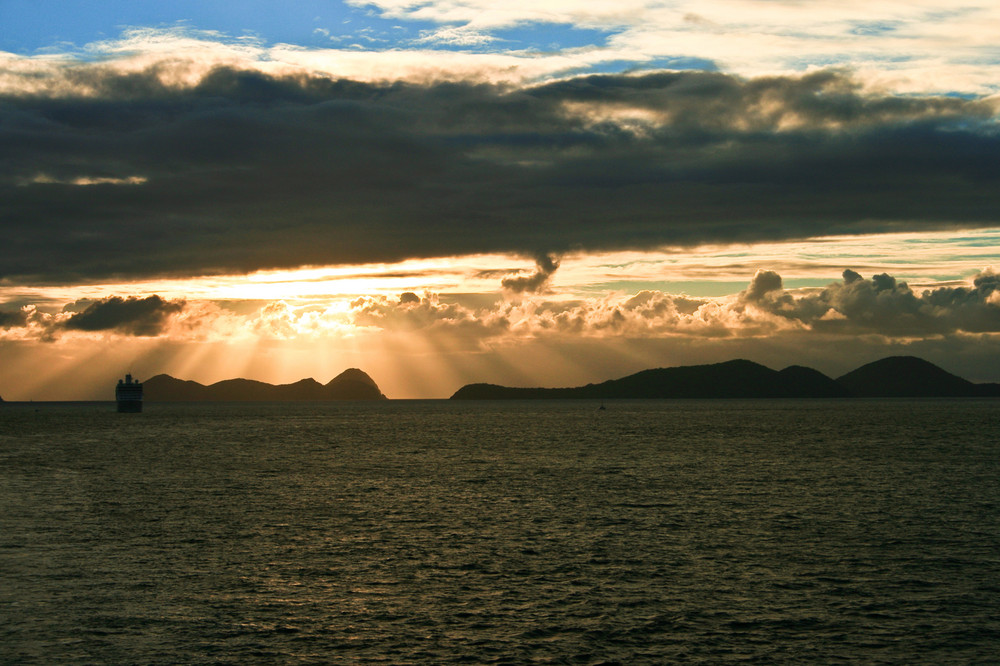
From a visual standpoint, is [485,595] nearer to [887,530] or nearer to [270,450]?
[887,530]

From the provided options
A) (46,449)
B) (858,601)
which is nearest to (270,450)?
(46,449)

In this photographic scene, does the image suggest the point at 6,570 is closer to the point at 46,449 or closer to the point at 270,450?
the point at 270,450

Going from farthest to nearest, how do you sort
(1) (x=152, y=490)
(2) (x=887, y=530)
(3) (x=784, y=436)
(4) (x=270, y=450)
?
(3) (x=784, y=436) → (4) (x=270, y=450) → (1) (x=152, y=490) → (2) (x=887, y=530)

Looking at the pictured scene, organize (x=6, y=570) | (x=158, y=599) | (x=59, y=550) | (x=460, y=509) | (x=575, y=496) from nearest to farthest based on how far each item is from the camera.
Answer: (x=158, y=599)
(x=6, y=570)
(x=59, y=550)
(x=460, y=509)
(x=575, y=496)

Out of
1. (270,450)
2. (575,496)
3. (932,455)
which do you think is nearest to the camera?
(575,496)

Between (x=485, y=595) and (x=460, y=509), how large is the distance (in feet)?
92.8

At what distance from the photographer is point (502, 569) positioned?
4269cm

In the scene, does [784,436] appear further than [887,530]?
Yes

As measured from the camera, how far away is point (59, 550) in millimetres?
47188

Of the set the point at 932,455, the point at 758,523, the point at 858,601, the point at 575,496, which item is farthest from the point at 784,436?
the point at 858,601

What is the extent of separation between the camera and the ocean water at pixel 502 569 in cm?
3055

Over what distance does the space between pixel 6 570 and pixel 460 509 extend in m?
31.6

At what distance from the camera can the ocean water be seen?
100ft

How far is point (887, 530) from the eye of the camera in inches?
2160
